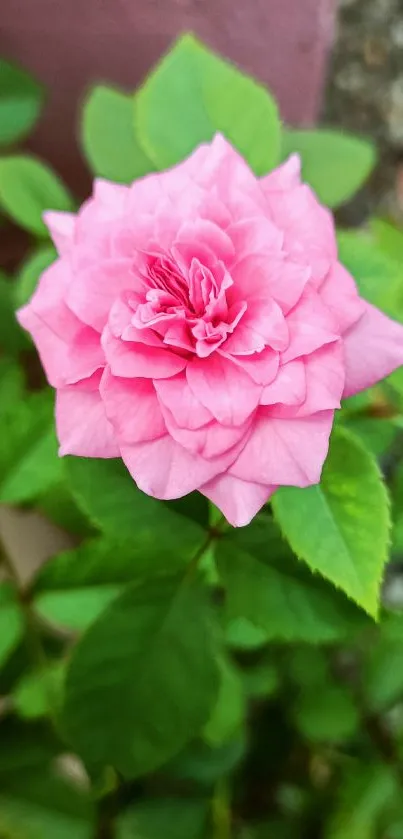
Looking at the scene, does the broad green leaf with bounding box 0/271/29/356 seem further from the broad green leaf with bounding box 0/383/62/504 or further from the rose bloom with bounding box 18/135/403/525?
the rose bloom with bounding box 18/135/403/525

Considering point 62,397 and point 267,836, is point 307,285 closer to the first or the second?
point 62,397

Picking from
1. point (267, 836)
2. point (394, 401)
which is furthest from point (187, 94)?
point (267, 836)

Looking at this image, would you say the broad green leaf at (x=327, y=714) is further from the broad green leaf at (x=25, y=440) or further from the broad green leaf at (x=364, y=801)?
the broad green leaf at (x=25, y=440)

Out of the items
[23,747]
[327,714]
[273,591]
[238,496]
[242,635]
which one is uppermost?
[238,496]

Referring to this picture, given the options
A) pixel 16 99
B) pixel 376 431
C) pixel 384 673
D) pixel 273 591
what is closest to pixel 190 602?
pixel 273 591

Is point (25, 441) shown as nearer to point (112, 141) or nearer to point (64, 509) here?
point (64, 509)
